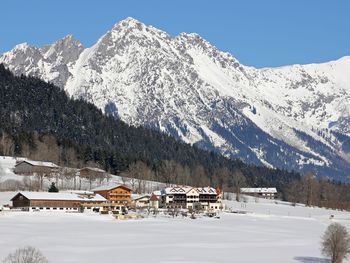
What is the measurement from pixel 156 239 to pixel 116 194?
83.9m

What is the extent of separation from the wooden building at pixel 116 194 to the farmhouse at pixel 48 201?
16.8 metres

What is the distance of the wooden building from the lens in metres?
194

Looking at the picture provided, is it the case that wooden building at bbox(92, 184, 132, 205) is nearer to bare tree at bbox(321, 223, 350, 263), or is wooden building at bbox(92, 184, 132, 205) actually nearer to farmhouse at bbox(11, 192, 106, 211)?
farmhouse at bbox(11, 192, 106, 211)

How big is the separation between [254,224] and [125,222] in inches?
1133

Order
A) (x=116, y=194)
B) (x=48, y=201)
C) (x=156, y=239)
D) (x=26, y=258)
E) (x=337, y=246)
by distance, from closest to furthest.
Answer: (x=26, y=258) < (x=337, y=246) < (x=156, y=239) < (x=48, y=201) < (x=116, y=194)

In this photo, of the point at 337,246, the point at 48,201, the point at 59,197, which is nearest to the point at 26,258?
the point at 337,246

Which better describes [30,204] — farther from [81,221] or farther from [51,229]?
[51,229]

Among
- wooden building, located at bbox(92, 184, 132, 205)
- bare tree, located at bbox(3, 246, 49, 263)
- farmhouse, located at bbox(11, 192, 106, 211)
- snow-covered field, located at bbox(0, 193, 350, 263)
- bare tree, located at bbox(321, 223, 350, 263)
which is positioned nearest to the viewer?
bare tree, located at bbox(3, 246, 49, 263)

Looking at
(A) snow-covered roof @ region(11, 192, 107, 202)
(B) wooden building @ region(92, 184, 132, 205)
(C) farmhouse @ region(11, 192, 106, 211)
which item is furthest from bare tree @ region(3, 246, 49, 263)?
(B) wooden building @ region(92, 184, 132, 205)

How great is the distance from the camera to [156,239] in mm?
113688

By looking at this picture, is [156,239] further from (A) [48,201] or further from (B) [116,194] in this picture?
(B) [116,194]

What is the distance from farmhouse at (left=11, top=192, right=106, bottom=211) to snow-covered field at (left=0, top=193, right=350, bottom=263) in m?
13.0

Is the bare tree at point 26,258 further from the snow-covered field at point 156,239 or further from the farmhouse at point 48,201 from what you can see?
the farmhouse at point 48,201

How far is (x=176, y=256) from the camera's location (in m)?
94.6
